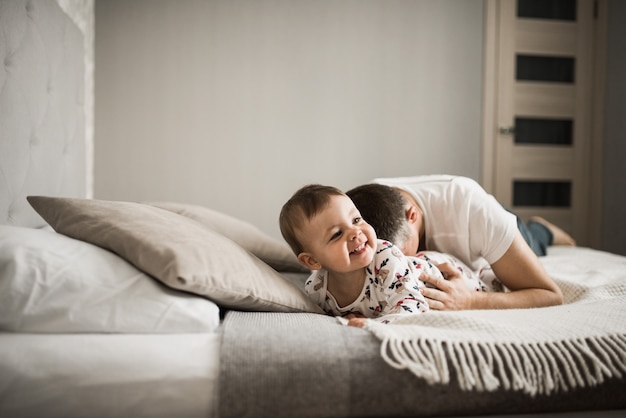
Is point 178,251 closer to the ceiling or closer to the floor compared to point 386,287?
closer to the ceiling

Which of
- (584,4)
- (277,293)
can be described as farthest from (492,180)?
(277,293)

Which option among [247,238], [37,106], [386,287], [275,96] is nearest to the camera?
[386,287]

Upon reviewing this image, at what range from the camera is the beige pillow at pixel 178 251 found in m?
1.01

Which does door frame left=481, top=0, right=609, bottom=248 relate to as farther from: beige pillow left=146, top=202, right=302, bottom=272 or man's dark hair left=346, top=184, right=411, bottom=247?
man's dark hair left=346, top=184, right=411, bottom=247

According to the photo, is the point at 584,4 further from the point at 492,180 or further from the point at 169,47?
the point at 169,47

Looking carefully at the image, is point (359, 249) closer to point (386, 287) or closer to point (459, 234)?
point (386, 287)

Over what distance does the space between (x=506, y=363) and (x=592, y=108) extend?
12.3 ft

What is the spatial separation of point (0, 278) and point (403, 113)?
319 cm

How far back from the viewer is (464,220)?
1460 millimetres

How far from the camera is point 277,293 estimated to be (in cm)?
117

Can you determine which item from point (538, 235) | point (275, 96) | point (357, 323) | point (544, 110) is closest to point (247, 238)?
point (357, 323)

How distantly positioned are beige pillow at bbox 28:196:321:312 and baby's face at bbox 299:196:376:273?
117 mm

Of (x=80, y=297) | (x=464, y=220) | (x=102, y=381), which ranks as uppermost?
(x=464, y=220)

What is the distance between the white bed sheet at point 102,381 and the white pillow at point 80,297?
6 cm
